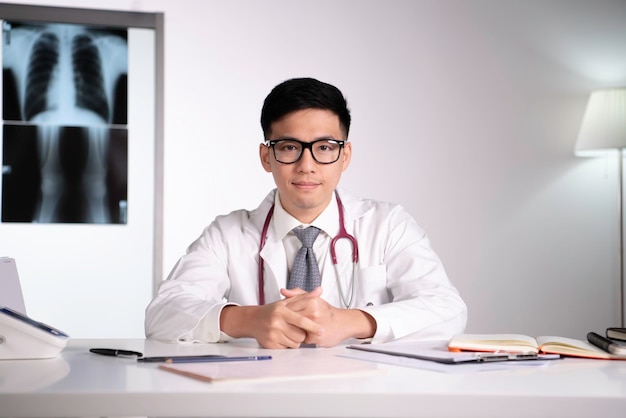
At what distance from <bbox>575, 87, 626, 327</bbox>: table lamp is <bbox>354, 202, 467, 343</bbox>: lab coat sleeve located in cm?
207

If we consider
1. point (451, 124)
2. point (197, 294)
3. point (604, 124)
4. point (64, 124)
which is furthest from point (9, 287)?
point (604, 124)

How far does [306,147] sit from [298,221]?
0.73 ft

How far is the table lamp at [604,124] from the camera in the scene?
13.3ft

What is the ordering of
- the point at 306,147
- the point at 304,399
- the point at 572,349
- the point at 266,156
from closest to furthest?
the point at 304,399
the point at 572,349
the point at 306,147
the point at 266,156

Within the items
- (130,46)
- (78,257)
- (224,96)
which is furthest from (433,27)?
(78,257)

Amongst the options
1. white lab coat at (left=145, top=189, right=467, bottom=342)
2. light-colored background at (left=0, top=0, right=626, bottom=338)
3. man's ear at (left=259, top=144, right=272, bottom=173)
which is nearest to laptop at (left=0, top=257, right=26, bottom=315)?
white lab coat at (left=145, top=189, right=467, bottom=342)

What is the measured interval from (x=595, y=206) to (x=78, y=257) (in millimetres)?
2680

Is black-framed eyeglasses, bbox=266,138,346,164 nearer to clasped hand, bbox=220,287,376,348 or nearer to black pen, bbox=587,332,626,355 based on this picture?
clasped hand, bbox=220,287,376,348

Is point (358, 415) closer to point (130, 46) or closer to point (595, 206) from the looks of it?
point (130, 46)

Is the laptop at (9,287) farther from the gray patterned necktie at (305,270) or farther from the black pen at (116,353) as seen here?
the gray patterned necktie at (305,270)

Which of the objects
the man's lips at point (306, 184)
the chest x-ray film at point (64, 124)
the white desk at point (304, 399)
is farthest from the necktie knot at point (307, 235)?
the chest x-ray film at point (64, 124)

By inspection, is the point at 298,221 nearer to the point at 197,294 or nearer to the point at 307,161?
the point at 307,161

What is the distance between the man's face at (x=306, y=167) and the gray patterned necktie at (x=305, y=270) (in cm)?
11

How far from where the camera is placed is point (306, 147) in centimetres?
220
